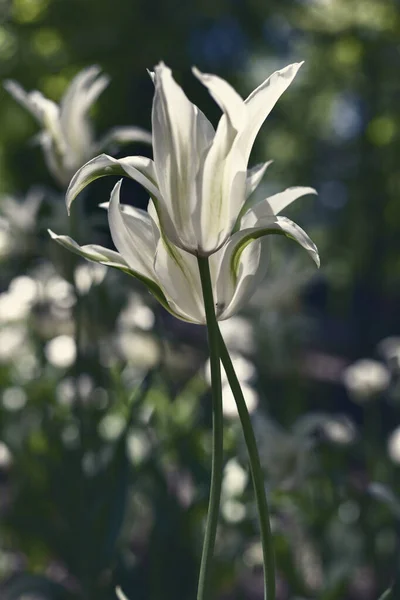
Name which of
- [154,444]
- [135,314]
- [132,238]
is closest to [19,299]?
[135,314]

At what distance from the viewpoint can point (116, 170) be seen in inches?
25.9

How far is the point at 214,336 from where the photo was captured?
0.64 metres

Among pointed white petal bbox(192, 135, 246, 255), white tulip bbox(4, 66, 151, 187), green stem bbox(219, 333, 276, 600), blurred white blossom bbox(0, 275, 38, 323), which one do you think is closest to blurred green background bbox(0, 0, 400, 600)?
blurred white blossom bbox(0, 275, 38, 323)

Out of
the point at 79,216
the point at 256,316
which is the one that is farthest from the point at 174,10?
the point at 79,216

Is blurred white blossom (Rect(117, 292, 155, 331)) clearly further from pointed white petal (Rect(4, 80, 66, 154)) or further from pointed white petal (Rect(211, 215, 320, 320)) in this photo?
pointed white petal (Rect(211, 215, 320, 320))

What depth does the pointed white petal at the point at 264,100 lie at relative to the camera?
65cm

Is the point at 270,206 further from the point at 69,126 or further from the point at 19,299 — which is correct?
the point at 19,299

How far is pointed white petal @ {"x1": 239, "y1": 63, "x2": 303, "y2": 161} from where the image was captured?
2.13 ft

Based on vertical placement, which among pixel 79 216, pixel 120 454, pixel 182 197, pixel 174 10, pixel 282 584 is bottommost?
pixel 282 584

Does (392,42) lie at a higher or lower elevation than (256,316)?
higher

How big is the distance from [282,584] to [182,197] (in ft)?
7.45

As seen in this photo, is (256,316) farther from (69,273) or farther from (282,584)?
(69,273)

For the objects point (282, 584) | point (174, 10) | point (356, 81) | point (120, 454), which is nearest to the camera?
point (120, 454)

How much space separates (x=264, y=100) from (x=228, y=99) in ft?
0.14
